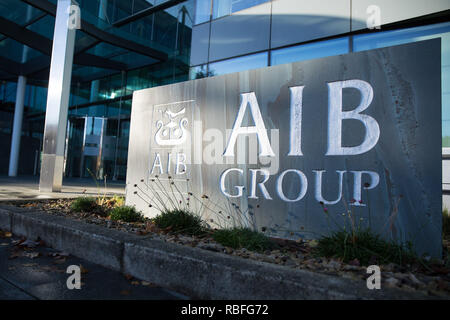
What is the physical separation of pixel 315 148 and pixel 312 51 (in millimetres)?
5574

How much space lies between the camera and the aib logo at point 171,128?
14.7 ft

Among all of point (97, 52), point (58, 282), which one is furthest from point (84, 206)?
point (97, 52)

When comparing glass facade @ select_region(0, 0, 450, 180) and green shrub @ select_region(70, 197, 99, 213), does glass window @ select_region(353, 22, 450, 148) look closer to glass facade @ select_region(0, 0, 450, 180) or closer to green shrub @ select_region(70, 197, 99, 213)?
glass facade @ select_region(0, 0, 450, 180)

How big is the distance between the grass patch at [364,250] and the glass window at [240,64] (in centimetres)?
702

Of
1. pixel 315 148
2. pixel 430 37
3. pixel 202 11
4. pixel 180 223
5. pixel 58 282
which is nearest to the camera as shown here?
pixel 58 282

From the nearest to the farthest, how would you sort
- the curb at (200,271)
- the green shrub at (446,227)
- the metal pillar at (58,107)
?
the curb at (200,271) < the green shrub at (446,227) < the metal pillar at (58,107)

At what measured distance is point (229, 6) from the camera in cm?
968

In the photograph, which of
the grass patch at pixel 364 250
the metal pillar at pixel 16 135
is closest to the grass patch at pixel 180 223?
the grass patch at pixel 364 250

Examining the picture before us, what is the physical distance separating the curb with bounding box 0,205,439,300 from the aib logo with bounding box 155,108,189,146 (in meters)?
1.86

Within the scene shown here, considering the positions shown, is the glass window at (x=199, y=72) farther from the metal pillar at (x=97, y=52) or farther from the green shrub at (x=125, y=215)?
the metal pillar at (x=97, y=52)

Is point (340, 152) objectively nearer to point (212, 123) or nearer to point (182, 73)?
point (212, 123)

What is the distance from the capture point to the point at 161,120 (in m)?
4.81

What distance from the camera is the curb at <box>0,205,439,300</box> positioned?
5.62 ft

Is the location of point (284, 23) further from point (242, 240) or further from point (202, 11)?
point (242, 240)
